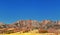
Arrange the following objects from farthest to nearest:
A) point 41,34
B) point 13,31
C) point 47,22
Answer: point 47,22 → point 13,31 → point 41,34

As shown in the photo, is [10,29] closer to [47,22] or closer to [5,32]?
[5,32]

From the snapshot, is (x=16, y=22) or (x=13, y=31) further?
(x=16, y=22)

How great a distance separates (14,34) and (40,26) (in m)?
2.07

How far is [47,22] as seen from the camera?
13367 mm

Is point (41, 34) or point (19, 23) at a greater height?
point (19, 23)

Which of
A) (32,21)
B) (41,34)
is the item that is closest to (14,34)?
(41,34)

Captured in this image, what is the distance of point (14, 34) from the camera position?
465 inches

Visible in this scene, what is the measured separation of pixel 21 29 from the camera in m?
12.7

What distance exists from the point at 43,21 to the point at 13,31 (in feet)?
7.52

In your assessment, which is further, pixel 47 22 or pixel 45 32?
pixel 47 22

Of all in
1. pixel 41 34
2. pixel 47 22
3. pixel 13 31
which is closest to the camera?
pixel 41 34

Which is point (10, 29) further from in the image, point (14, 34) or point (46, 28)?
point (46, 28)

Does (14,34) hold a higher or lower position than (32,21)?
lower

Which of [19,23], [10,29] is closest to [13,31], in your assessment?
[10,29]
